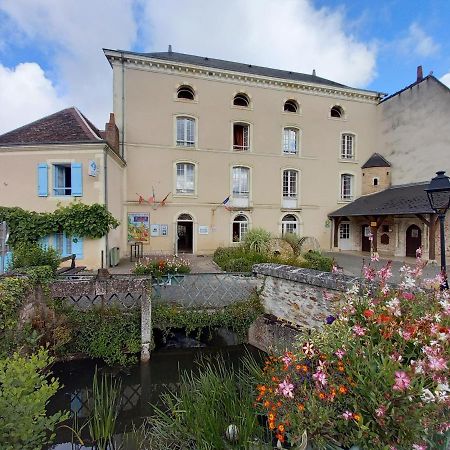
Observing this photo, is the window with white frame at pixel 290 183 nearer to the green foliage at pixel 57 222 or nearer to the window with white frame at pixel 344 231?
the window with white frame at pixel 344 231

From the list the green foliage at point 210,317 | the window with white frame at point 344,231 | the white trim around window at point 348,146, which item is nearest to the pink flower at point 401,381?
the green foliage at point 210,317

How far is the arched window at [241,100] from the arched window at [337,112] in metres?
5.18

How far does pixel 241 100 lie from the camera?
15617 mm

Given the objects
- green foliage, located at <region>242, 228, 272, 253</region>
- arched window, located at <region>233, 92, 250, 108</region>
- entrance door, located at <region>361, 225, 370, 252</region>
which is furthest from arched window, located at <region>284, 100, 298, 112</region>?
green foliage, located at <region>242, 228, 272, 253</region>

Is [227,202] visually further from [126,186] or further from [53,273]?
[53,273]

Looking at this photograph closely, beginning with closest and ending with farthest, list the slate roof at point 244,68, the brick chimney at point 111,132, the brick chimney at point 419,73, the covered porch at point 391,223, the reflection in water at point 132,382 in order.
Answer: the reflection in water at point 132,382, the brick chimney at point 111,132, the covered porch at point 391,223, the slate roof at point 244,68, the brick chimney at point 419,73

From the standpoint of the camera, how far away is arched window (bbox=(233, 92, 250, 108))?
50.2 feet

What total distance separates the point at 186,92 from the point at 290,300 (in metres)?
12.4

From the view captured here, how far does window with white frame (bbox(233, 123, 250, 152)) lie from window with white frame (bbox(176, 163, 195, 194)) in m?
2.78

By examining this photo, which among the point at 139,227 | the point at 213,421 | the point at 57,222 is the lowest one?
the point at 213,421

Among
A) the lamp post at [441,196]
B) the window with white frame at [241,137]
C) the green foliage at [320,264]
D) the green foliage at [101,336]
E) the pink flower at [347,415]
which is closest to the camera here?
the pink flower at [347,415]

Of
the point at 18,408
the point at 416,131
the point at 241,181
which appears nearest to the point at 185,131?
the point at 241,181

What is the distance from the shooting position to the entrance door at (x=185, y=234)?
14.5 metres

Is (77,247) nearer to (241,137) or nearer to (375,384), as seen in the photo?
(241,137)
